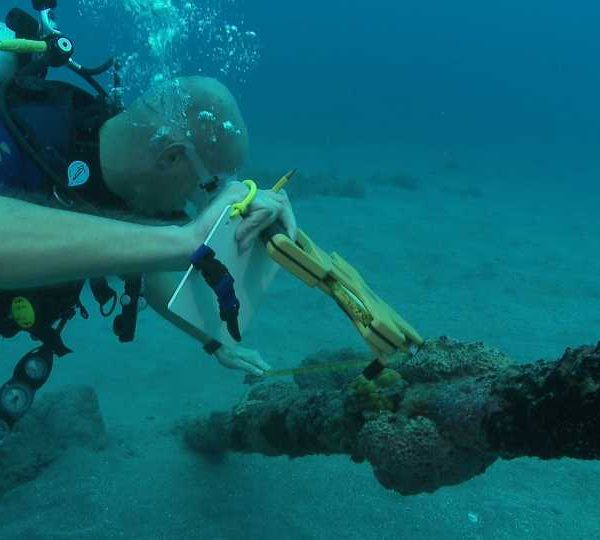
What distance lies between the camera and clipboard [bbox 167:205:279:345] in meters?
2.06

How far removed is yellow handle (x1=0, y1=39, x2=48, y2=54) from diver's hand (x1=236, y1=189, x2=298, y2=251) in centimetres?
156

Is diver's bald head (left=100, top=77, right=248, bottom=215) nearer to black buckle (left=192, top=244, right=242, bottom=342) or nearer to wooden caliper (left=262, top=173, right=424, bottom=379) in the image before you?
wooden caliper (left=262, top=173, right=424, bottom=379)

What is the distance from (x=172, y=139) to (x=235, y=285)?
2.26 ft

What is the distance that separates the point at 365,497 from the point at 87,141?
8.45 feet

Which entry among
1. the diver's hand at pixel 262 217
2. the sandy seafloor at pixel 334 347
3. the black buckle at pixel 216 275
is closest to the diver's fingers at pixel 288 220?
the diver's hand at pixel 262 217

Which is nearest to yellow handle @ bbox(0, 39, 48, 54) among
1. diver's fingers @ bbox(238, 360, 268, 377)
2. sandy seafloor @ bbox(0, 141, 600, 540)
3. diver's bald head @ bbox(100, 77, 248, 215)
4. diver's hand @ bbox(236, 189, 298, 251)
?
diver's bald head @ bbox(100, 77, 248, 215)

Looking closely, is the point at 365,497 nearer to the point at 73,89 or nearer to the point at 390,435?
the point at 390,435

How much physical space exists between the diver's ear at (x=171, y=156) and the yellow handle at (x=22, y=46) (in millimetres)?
1027

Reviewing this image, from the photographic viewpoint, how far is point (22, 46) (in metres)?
2.89

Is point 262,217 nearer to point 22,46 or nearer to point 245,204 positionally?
point 245,204

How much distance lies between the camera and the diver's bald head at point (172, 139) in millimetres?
2455

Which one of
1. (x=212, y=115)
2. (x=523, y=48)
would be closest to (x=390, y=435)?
(x=212, y=115)

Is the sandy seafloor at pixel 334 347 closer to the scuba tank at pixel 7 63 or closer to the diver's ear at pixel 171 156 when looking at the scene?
the diver's ear at pixel 171 156

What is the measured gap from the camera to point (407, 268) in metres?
9.95
